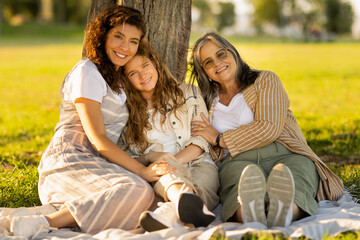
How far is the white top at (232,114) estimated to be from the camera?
409 centimetres

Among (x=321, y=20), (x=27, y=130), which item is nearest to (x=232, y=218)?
(x=27, y=130)

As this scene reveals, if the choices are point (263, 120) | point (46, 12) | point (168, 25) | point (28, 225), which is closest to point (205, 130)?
point (263, 120)

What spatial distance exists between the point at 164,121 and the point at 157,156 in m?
0.41

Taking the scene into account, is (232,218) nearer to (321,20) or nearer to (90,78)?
(90,78)

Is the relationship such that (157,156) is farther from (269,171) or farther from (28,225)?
(28,225)

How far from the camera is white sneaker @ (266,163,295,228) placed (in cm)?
313

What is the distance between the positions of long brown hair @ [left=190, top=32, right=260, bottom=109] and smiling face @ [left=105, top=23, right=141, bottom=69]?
65 cm

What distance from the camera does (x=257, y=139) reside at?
387cm

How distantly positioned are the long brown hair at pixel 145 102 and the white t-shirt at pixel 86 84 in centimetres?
31

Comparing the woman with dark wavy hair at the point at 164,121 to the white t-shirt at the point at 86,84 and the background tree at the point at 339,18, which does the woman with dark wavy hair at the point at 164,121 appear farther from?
the background tree at the point at 339,18

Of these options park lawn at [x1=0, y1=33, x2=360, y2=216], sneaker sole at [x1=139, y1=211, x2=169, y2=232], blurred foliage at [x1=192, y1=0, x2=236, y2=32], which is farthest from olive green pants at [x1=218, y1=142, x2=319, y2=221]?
blurred foliage at [x1=192, y1=0, x2=236, y2=32]

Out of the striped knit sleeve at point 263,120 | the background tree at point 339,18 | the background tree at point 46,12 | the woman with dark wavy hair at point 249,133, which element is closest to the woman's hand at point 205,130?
the woman with dark wavy hair at point 249,133

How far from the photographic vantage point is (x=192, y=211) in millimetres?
3068

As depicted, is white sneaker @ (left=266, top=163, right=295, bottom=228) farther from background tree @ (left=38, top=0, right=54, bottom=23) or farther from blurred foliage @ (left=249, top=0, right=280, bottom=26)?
blurred foliage @ (left=249, top=0, right=280, bottom=26)
